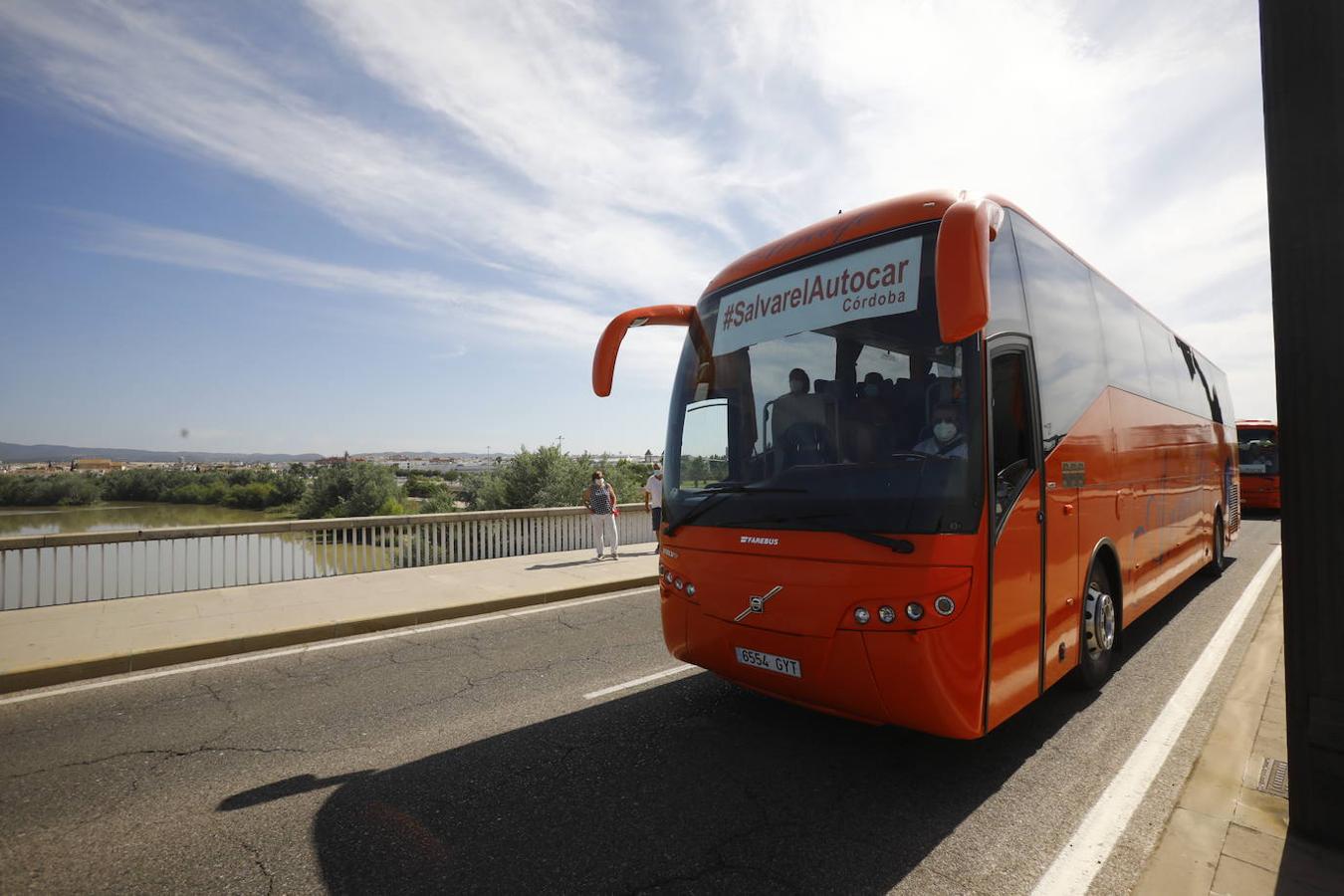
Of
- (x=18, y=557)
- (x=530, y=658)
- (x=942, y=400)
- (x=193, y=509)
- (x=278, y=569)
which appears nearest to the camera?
(x=942, y=400)

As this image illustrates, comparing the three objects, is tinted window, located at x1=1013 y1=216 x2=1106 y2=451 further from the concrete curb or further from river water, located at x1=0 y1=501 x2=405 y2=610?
river water, located at x1=0 y1=501 x2=405 y2=610

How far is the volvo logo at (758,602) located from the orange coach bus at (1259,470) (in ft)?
75.1

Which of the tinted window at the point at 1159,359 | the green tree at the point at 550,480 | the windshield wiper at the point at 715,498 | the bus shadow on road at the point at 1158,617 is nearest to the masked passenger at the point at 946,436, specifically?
the windshield wiper at the point at 715,498

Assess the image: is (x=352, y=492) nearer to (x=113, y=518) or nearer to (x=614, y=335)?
(x=113, y=518)

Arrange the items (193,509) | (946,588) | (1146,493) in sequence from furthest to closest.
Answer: (193,509)
(1146,493)
(946,588)

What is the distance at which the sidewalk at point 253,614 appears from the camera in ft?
20.7

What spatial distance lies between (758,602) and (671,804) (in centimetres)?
111

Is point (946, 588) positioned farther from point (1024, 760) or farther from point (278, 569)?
point (278, 569)

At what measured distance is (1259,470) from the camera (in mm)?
20562

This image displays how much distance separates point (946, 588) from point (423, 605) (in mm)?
7129

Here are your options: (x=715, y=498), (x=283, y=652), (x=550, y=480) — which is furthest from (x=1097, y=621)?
(x=550, y=480)

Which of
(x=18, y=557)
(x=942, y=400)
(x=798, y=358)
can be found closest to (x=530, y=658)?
(x=798, y=358)

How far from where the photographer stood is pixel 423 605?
8555 millimetres

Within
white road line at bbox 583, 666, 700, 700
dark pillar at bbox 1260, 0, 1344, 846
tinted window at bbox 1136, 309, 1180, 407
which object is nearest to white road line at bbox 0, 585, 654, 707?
white road line at bbox 583, 666, 700, 700
